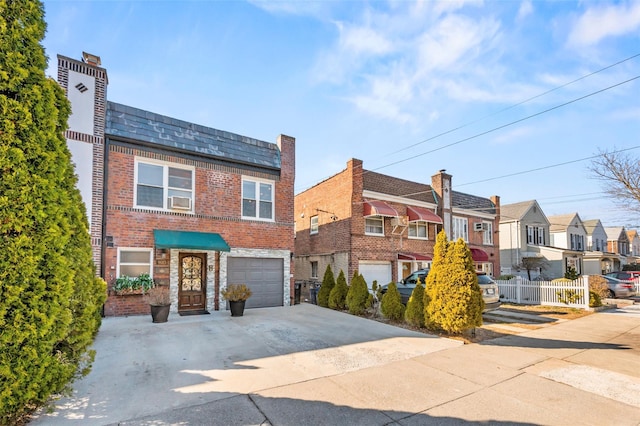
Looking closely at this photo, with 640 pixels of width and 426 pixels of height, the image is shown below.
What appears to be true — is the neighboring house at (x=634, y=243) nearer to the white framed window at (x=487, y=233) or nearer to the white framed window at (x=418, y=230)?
the white framed window at (x=487, y=233)

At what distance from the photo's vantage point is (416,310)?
934 centimetres

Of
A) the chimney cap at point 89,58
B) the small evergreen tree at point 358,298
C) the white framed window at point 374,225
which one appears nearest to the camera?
the chimney cap at point 89,58

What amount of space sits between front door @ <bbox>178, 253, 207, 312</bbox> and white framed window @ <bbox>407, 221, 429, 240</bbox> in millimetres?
12415

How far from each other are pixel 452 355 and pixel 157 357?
19.3 feet

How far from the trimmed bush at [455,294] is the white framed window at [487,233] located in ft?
55.8

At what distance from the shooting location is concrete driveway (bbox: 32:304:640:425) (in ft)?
13.2

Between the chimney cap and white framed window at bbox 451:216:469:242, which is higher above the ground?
the chimney cap

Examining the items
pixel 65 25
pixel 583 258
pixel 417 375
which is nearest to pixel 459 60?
pixel 417 375

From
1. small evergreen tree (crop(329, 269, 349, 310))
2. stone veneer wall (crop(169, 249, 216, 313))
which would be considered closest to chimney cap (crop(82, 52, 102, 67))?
stone veneer wall (crop(169, 249, 216, 313))

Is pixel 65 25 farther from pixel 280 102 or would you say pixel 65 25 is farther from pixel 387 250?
pixel 387 250

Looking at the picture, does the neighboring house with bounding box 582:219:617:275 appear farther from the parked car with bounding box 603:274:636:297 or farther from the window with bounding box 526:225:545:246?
the parked car with bounding box 603:274:636:297

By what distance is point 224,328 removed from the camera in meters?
8.83

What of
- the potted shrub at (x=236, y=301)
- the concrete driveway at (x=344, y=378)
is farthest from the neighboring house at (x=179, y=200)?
the concrete driveway at (x=344, y=378)

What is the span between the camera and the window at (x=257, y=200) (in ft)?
42.9
